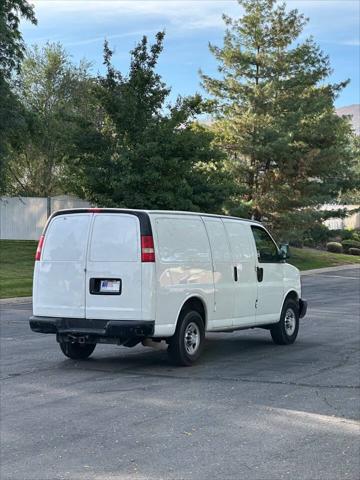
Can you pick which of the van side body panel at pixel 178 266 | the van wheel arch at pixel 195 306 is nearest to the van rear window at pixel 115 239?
the van side body panel at pixel 178 266

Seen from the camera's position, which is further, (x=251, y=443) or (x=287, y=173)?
(x=287, y=173)

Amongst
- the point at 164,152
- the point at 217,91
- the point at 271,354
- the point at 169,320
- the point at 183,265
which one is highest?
the point at 217,91

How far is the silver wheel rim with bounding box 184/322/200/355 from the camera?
9992 mm

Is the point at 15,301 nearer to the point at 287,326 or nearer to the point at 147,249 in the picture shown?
the point at 287,326

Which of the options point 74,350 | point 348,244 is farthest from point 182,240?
point 348,244

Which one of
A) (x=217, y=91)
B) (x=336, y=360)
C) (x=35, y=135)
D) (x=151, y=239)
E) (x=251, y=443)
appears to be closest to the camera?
(x=251, y=443)

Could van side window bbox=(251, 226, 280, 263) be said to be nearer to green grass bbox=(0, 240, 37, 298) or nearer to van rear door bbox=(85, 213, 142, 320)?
van rear door bbox=(85, 213, 142, 320)

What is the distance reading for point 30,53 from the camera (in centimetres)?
4116

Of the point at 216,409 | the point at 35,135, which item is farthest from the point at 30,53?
the point at 216,409

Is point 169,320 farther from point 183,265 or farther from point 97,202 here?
point 97,202

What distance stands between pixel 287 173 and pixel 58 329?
3185cm

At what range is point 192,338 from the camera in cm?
1011

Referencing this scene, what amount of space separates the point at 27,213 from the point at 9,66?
14024 millimetres

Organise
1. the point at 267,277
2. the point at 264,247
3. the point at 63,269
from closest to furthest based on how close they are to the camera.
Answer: the point at 63,269
the point at 267,277
the point at 264,247
